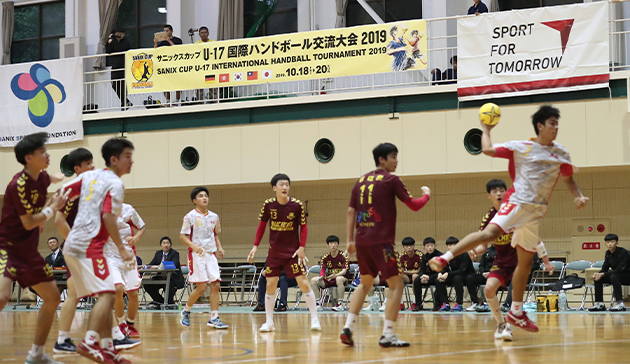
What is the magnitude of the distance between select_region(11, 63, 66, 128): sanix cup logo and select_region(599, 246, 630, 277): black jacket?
12694mm

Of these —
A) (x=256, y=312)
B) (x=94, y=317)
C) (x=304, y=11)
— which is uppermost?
(x=304, y=11)

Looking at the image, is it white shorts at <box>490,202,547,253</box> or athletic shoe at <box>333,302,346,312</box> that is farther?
athletic shoe at <box>333,302,346,312</box>

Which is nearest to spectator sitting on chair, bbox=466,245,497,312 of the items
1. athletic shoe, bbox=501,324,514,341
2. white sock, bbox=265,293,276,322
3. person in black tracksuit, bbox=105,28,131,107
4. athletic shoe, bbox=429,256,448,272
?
white sock, bbox=265,293,276,322

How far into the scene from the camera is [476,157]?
1477cm

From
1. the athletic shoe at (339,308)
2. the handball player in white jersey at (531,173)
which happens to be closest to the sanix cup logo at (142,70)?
the athletic shoe at (339,308)

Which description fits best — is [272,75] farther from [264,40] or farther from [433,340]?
[433,340]

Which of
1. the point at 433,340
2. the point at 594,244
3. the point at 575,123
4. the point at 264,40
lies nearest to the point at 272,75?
the point at 264,40

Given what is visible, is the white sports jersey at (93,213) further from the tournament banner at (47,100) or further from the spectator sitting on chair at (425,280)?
the tournament banner at (47,100)

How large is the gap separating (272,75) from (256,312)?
17.0ft

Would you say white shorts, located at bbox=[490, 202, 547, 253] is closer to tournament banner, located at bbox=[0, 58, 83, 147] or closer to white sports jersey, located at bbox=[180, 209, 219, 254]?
white sports jersey, located at bbox=[180, 209, 219, 254]

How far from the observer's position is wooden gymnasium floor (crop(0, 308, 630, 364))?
232 inches

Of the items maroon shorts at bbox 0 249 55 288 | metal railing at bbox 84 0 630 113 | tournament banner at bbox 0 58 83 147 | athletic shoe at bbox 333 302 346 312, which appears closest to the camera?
maroon shorts at bbox 0 249 55 288

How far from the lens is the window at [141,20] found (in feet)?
70.5

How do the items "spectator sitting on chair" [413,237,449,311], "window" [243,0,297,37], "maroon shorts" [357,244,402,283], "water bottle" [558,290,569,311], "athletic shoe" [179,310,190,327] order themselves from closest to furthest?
"maroon shorts" [357,244,402,283]
"athletic shoe" [179,310,190,327]
"water bottle" [558,290,569,311]
"spectator sitting on chair" [413,237,449,311]
"window" [243,0,297,37]
